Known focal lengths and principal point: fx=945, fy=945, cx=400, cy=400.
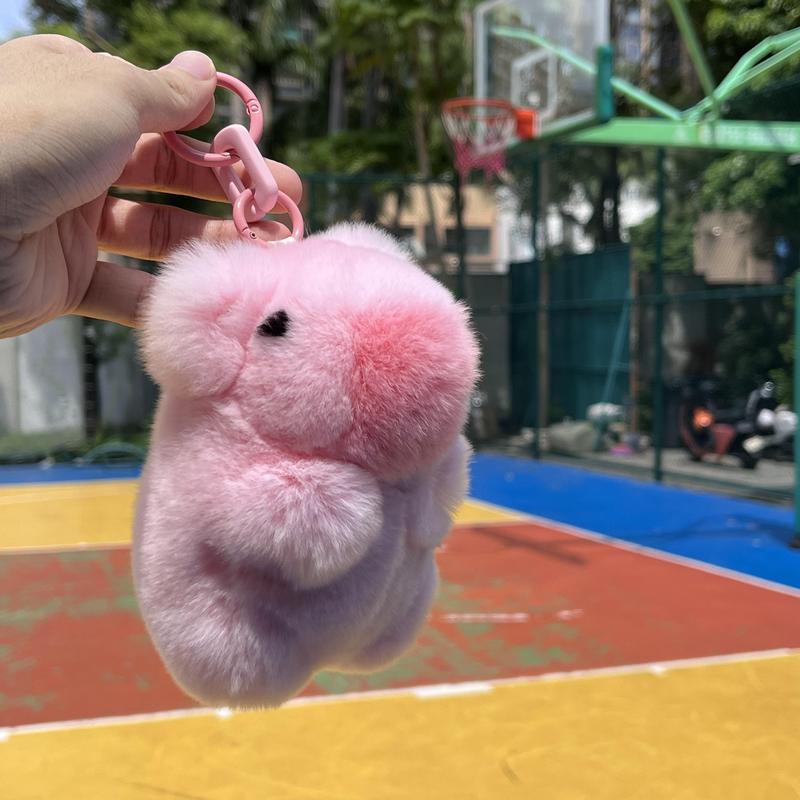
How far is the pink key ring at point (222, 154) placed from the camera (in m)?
1.30

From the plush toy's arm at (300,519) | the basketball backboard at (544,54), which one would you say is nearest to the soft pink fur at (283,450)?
the plush toy's arm at (300,519)

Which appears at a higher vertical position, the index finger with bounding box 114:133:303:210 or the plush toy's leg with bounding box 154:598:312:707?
the index finger with bounding box 114:133:303:210

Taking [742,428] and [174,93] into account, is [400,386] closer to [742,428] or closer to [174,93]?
[174,93]

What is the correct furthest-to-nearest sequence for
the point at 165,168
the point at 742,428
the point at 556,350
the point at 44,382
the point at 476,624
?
the point at 556,350, the point at 44,382, the point at 742,428, the point at 476,624, the point at 165,168

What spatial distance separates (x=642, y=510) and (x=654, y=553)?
2270 mm

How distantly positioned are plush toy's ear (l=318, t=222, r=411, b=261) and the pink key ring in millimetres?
176

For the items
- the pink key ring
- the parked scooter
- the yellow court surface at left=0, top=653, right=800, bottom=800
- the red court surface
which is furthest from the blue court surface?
the pink key ring

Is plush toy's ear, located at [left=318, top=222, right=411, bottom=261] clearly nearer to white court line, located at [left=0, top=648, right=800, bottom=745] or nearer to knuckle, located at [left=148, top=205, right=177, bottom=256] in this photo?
knuckle, located at [left=148, top=205, right=177, bottom=256]

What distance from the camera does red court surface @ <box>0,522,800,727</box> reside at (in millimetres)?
4426

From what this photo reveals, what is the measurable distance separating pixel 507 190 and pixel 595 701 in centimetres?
1271

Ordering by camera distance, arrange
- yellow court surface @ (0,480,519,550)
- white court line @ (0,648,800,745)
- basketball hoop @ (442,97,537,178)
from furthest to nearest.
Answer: basketball hoop @ (442,97,537,178) < yellow court surface @ (0,480,519,550) < white court line @ (0,648,800,745)

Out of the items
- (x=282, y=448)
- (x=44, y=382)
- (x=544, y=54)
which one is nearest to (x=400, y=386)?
(x=282, y=448)

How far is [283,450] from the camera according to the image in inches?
41.2

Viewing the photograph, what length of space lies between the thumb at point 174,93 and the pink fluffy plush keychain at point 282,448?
0.86 ft
